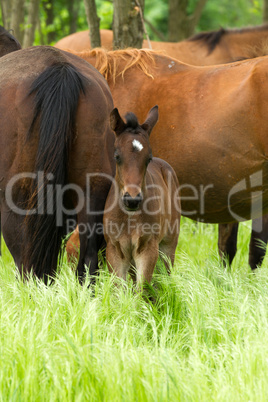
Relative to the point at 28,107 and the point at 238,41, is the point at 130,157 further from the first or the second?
the point at 238,41

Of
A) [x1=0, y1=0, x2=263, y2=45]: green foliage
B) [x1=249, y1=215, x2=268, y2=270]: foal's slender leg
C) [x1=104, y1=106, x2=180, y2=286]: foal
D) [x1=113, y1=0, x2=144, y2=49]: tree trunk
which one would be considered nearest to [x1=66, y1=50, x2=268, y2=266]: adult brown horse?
[x1=249, y1=215, x2=268, y2=270]: foal's slender leg

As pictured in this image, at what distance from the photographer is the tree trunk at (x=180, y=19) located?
11.5m

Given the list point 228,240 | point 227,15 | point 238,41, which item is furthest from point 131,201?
point 227,15

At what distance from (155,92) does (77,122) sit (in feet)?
5.22

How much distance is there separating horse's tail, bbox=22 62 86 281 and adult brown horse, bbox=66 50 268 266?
1.39 metres

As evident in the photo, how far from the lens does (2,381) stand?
2.50 metres

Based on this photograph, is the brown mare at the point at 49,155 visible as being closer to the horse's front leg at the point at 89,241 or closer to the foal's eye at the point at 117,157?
the horse's front leg at the point at 89,241

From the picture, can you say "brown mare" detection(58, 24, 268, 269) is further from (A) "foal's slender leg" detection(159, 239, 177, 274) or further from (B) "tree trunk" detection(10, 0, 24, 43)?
(A) "foal's slender leg" detection(159, 239, 177, 274)

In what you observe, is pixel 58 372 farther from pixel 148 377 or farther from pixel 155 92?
pixel 155 92

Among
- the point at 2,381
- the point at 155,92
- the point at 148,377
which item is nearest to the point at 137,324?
the point at 148,377

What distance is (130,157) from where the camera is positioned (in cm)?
326

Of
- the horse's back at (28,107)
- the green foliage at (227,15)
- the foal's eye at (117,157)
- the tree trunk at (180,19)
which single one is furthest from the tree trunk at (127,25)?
the green foliage at (227,15)

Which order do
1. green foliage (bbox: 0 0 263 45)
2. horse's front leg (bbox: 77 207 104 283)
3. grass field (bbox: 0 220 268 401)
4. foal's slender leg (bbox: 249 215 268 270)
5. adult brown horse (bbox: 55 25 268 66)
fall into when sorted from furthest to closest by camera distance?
green foliage (bbox: 0 0 263 45), adult brown horse (bbox: 55 25 268 66), foal's slender leg (bbox: 249 215 268 270), horse's front leg (bbox: 77 207 104 283), grass field (bbox: 0 220 268 401)

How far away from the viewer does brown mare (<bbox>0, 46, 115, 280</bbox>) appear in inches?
130
